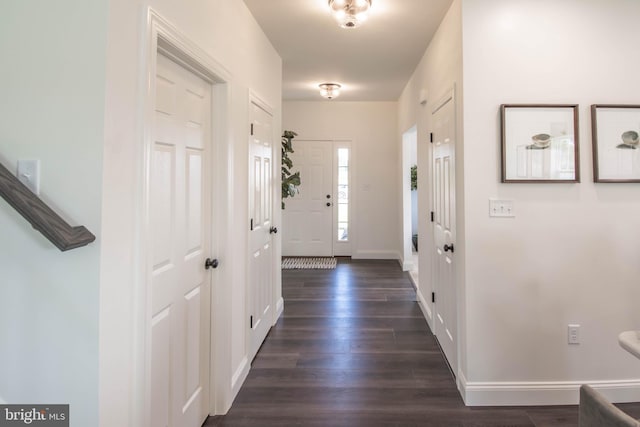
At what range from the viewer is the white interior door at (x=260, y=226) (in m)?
2.59

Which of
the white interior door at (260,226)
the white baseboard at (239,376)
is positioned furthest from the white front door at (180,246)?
the white interior door at (260,226)

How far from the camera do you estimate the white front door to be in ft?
4.76

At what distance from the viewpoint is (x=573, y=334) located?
210 centimetres

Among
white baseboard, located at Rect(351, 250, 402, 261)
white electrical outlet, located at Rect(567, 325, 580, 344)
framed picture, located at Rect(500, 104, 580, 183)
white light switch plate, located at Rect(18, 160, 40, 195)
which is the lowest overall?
white electrical outlet, located at Rect(567, 325, 580, 344)

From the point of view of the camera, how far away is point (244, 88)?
7.82ft

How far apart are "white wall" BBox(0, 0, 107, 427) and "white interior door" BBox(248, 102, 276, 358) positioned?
1469 mm

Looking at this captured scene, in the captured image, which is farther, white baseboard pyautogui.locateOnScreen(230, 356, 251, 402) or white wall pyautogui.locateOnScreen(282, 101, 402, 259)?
white wall pyautogui.locateOnScreen(282, 101, 402, 259)

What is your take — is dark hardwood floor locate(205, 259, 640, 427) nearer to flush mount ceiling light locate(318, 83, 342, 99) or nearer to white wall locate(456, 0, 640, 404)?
white wall locate(456, 0, 640, 404)

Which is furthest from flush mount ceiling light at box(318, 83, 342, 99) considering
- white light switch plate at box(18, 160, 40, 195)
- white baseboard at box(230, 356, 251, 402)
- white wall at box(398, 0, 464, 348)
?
white light switch plate at box(18, 160, 40, 195)

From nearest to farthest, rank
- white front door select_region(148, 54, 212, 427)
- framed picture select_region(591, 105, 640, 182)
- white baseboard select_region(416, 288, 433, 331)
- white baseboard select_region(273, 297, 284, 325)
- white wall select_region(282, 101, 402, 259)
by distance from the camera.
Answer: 1. white front door select_region(148, 54, 212, 427)
2. framed picture select_region(591, 105, 640, 182)
3. white baseboard select_region(416, 288, 433, 331)
4. white baseboard select_region(273, 297, 284, 325)
5. white wall select_region(282, 101, 402, 259)

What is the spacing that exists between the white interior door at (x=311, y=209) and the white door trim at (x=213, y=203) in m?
4.11

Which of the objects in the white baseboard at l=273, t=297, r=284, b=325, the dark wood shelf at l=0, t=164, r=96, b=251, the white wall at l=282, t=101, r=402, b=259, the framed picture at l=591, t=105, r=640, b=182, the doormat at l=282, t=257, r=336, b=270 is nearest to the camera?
the dark wood shelf at l=0, t=164, r=96, b=251

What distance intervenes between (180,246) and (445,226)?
193 centimetres

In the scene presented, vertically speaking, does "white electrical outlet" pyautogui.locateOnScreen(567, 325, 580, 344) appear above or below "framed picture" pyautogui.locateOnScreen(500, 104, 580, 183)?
below
